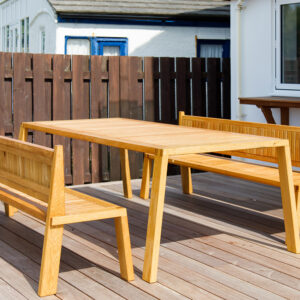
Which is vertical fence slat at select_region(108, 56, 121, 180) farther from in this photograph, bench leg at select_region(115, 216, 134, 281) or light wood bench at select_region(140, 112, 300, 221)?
bench leg at select_region(115, 216, 134, 281)

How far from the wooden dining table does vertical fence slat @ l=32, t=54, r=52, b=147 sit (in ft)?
6.88

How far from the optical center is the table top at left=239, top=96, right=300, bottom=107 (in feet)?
26.6

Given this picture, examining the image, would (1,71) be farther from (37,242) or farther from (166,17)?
(166,17)

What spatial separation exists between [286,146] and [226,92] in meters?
5.07

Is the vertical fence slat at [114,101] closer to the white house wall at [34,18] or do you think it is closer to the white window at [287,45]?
the white window at [287,45]

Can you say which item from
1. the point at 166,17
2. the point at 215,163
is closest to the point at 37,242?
the point at 215,163

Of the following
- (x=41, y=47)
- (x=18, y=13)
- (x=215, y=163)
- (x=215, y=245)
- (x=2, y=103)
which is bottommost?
(x=215, y=245)

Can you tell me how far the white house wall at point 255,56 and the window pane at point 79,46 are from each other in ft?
18.6

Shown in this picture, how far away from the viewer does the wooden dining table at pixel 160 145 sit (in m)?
4.62

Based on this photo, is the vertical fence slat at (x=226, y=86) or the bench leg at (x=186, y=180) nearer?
the bench leg at (x=186, y=180)

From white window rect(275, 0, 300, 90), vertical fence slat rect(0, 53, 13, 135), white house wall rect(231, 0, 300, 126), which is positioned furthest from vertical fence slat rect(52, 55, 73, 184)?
white window rect(275, 0, 300, 90)

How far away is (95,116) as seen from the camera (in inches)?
366

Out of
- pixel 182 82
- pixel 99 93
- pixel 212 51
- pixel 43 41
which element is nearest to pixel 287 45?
pixel 182 82

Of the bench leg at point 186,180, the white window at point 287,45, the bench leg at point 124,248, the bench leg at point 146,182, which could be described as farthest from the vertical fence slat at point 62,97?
the bench leg at point 124,248
